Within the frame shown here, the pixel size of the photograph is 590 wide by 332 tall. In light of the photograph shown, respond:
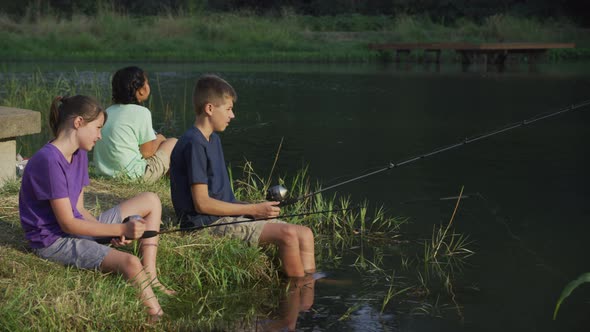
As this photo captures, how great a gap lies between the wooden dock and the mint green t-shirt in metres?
16.3

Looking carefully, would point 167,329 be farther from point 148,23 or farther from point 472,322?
point 148,23

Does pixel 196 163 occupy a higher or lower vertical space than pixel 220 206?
higher

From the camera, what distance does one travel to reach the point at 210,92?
15.3 feet

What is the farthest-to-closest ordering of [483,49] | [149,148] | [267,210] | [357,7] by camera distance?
[357,7] → [483,49] → [149,148] → [267,210]

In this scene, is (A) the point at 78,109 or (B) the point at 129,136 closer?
(A) the point at 78,109

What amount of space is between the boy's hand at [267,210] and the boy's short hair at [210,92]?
540mm

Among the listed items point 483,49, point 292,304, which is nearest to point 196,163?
point 292,304

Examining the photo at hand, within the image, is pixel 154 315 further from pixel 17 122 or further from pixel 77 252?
pixel 17 122

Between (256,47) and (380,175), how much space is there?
53.3ft

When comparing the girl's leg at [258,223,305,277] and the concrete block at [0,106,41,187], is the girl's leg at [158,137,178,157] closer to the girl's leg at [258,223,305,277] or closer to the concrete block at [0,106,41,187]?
the concrete block at [0,106,41,187]

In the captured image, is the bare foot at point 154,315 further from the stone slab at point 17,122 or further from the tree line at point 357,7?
the tree line at point 357,7

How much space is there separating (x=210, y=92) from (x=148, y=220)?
0.69 meters

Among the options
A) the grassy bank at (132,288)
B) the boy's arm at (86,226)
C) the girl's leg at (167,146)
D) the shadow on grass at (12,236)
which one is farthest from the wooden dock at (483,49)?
the boy's arm at (86,226)

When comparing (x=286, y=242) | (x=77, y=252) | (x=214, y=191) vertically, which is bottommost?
(x=286, y=242)
